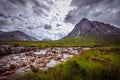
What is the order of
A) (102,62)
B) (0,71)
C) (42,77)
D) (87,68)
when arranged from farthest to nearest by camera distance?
(0,71) → (102,62) → (87,68) → (42,77)

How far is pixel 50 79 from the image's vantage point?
9211mm

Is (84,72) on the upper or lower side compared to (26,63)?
upper

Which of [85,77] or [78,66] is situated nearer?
[85,77]

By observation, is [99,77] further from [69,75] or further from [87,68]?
[69,75]

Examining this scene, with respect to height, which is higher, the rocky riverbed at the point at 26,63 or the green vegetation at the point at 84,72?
the green vegetation at the point at 84,72

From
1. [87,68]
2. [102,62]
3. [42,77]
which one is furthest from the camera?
[102,62]

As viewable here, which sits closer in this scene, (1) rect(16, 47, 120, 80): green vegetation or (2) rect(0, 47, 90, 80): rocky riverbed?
(1) rect(16, 47, 120, 80): green vegetation

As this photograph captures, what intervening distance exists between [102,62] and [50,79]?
4.92 meters

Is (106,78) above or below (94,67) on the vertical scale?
below

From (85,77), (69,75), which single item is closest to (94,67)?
(85,77)

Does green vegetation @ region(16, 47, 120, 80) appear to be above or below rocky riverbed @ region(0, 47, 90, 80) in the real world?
above

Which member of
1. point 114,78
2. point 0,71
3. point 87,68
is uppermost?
point 87,68

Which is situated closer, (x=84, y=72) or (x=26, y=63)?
(x=84, y=72)

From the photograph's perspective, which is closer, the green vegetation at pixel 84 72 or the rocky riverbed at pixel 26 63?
the green vegetation at pixel 84 72
